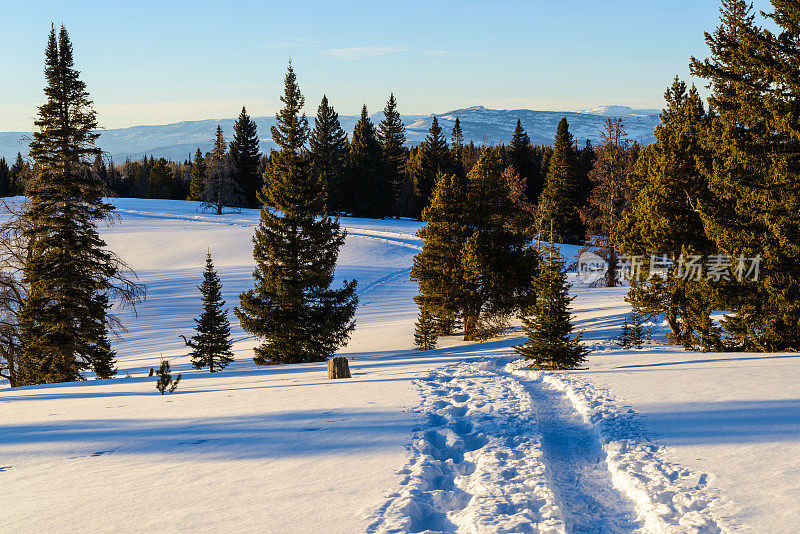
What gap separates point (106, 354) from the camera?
20328mm

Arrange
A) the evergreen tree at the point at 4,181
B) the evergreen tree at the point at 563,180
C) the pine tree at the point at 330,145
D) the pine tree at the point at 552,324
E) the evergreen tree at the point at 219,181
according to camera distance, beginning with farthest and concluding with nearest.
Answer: the evergreen tree at the point at 4,181 < the pine tree at the point at 330,145 < the evergreen tree at the point at 219,181 < the evergreen tree at the point at 563,180 < the pine tree at the point at 552,324

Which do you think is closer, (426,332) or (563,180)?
(426,332)

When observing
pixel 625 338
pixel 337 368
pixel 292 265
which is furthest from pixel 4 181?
pixel 625 338

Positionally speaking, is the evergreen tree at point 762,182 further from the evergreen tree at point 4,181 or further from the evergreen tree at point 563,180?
the evergreen tree at point 4,181

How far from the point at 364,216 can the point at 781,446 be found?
68000 millimetres

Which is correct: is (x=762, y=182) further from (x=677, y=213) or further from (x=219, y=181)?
(x=219, y=181)

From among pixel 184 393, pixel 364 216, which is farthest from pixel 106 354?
pixel 364 216

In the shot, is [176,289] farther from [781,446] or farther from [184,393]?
[781,446]

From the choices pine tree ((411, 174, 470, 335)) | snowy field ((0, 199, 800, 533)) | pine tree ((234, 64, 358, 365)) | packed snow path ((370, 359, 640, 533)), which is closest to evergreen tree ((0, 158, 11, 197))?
pine tree ((234, 64, 358, 365))

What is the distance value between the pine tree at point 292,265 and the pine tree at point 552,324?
9309mm

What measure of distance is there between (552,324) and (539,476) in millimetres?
7854

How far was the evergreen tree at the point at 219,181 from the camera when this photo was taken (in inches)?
2518

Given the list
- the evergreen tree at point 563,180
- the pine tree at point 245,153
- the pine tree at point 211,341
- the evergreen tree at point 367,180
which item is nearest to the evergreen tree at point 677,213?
the pine tree at point 211,341

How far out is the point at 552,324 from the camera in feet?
44.8
